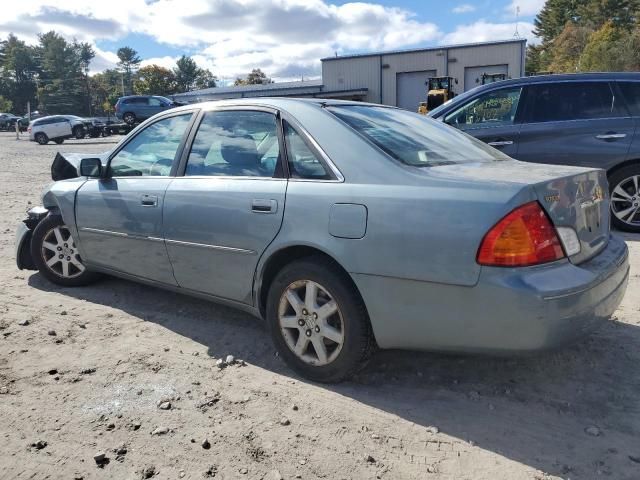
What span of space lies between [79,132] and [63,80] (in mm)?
74350

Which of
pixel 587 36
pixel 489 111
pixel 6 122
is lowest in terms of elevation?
pixel 489 111

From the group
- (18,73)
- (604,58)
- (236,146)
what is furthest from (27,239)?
(18,73)

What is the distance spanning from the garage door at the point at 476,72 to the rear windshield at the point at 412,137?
36590 millimetres

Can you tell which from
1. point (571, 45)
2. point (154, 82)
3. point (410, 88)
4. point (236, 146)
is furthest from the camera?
point (154, 82)

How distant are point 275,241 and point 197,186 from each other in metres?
0.81

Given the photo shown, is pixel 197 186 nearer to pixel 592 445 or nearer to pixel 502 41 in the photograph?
pixel 592 445

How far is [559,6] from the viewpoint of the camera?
79.8m

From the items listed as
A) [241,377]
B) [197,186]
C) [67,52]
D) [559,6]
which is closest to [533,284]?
[241,377]

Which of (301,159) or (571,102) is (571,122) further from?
(301,159)

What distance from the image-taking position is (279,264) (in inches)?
128

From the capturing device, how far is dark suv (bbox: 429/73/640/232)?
634cm

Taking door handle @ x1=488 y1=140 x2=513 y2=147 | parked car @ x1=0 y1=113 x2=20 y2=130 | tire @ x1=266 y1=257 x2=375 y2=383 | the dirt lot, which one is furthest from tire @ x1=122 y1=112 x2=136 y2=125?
tire @ x1=266 y1=257 x2=375 y2=383

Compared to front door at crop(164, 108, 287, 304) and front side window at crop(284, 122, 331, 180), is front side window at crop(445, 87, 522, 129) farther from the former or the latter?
front side window at crop(284, 122, 331, 180)

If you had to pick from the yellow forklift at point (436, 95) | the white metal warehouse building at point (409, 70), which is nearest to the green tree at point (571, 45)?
the white metal warehouse building at point (409, 70)
